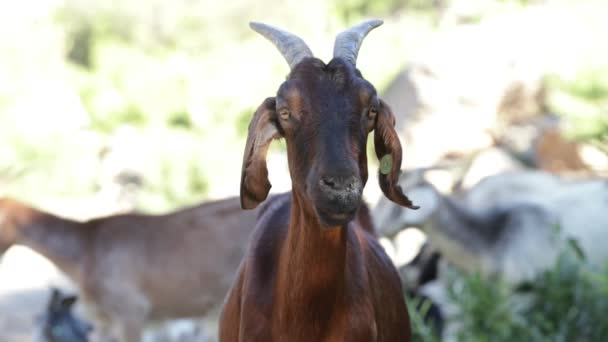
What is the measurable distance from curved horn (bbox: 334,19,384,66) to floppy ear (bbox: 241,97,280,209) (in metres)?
0.30

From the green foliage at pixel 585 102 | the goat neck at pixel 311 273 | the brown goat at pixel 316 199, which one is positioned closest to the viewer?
the brown goat at pixel 316 199

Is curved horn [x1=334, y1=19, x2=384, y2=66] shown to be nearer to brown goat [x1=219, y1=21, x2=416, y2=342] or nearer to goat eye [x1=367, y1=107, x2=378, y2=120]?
brown goat [x1=219, y1=21, x2=416, y2=342]

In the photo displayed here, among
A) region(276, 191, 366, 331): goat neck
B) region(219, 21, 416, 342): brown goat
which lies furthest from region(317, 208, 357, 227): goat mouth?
region(276, 191, 366, 331): goat neck

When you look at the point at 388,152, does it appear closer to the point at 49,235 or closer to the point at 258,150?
the point at 258,150

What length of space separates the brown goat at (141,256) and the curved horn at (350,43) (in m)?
4.73

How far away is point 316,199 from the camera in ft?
10.0

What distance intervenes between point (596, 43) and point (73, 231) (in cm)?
1037

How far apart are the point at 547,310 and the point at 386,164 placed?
12.8ft

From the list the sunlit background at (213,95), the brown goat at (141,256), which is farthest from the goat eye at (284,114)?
the sunlit background at (213,95)

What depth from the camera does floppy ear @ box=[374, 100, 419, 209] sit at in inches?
131

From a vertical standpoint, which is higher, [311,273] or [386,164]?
[386,164]

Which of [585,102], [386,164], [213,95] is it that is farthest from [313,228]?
[213,95]

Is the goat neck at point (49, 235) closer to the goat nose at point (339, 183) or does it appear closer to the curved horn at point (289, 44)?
the curved horn at point (289, 44)

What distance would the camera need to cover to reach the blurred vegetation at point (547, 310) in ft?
21.5
